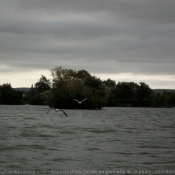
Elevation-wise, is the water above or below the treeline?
below

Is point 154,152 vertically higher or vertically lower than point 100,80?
lower

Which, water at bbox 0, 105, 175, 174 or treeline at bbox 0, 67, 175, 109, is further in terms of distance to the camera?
treeline at bbox 0, 67, 175, 109

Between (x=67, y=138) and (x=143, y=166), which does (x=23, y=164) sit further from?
(x=67, y=138)

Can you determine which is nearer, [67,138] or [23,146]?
[23,146]

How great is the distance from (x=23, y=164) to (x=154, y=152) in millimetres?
6848

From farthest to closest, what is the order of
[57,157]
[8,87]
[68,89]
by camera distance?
[8,87] < [68,89] < [57,157]

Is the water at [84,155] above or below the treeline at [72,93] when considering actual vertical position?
below

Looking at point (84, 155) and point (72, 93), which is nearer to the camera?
point (84, 155)

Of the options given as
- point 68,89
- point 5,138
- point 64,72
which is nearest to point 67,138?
point 5,138

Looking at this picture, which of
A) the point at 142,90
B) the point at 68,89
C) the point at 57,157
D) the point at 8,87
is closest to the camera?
the point at 57,157

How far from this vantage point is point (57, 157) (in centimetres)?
2003

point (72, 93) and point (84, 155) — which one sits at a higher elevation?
point (72, 93)

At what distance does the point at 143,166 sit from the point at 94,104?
78.5 m

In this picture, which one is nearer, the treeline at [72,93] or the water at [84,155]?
the water at [84,155]
